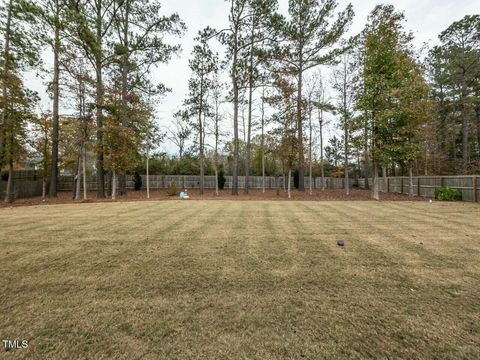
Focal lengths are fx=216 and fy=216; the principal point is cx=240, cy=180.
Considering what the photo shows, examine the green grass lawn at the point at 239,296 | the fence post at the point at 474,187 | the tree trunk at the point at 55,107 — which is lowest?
the green grass lawn at the point at 239,296

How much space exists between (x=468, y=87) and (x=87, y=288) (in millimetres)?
27852

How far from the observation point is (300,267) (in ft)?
9.68

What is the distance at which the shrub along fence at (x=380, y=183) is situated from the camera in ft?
37.9

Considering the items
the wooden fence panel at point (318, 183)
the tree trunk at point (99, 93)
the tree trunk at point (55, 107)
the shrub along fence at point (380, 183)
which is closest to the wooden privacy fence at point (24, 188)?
the wooden fence panel at point (318, 183)

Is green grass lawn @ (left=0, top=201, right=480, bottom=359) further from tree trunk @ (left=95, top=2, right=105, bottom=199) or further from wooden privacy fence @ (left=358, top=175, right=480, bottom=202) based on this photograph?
wooden privacy fence @ (left=358, top=175, right=480, bottom=202)

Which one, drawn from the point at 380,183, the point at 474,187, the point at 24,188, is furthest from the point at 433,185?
the point at 24,188

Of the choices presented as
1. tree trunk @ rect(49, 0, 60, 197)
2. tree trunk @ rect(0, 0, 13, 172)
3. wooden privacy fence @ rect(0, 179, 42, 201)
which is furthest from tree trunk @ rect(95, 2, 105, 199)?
wooden privacy fence @ rect(0, 179, 42, 201)

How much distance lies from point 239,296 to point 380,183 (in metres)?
23.1

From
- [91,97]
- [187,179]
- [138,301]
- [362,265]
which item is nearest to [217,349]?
[138,301]

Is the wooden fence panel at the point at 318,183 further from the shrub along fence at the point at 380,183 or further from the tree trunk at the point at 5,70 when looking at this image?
the tree trunk at the point at 5,70

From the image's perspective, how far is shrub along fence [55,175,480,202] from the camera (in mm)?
11564

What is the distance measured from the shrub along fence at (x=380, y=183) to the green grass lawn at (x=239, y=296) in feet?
33.7

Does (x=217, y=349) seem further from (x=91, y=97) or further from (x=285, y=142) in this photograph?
(x=91, y=97)

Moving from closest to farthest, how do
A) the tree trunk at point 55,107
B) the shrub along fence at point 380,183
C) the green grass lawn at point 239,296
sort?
the green grass lawn at point 239,296 < the shrub along fence at point 380,183 < the tree trunk at point 55,107
